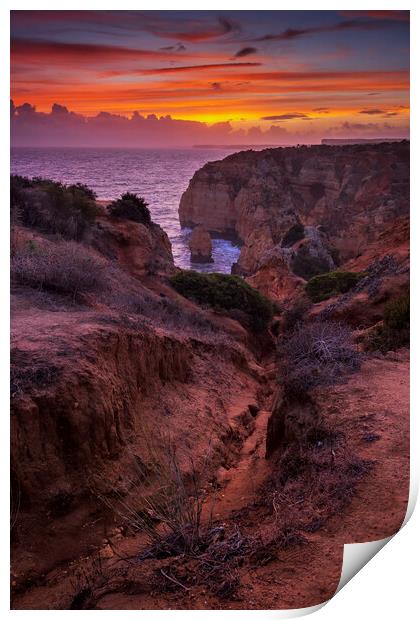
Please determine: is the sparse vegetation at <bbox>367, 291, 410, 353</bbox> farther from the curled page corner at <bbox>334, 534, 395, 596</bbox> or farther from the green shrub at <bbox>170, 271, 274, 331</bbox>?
the green shrub at <bbox>170, 271, 274, 331</bbox>

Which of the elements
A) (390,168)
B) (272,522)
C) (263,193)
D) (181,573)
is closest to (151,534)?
(181,573)

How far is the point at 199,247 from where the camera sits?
21.1 meters

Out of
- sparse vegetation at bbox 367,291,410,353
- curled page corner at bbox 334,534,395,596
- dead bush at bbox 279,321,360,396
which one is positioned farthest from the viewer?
sparse vegetation at bbox 367,291,410,353

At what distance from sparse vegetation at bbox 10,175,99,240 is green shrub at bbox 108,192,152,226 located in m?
1.14

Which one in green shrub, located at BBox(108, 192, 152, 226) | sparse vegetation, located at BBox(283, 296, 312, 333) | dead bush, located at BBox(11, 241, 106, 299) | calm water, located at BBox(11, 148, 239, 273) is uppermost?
green shrub, located at BBox(108, 192, 152, 226)

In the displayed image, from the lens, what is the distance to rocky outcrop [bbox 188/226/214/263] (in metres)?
20.0

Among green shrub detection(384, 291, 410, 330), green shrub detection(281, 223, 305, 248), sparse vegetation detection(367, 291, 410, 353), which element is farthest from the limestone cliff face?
sparse vegetation detection(367, 291, 410, 353)

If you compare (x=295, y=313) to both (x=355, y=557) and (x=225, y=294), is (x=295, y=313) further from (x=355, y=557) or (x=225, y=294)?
(x=355, y=557)

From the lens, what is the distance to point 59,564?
4.64m

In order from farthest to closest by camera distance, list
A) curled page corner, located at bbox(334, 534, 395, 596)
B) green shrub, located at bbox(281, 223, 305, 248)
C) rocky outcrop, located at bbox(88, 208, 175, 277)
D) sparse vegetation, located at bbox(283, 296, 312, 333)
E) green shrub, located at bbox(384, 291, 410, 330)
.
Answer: green shrub, located at bbox(281, 223, 305, 248) < sparse vegetation, located at bbox(283, 296, 312, 333) < rocky outcrop, located at bbox(88, 208, 175, 277) < green shrub, located at bbox(384, 291, 410, 330) < curled page corner, located at bbox(334, 534, 395, 596)

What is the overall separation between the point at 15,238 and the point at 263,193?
979 inches

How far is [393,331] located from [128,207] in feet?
31.9

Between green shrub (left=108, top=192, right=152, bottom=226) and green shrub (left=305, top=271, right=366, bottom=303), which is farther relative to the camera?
green shrub (left=108, top=192, right=152, bottom=226)
